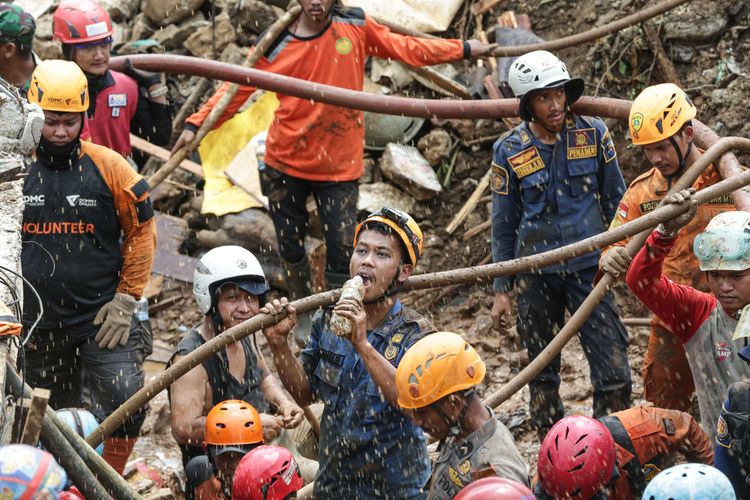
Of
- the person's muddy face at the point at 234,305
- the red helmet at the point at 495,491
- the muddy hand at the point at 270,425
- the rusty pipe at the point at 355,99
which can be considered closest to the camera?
the red helmet at the point at 495,491

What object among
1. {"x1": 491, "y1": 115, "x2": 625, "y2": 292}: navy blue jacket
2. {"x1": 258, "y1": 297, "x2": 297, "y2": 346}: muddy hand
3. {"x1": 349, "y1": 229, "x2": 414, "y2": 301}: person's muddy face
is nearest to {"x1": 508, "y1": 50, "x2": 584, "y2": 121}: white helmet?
{"x1": 491, "y1": 115, "x2": 625, "y2": 292}: navy blue jacket

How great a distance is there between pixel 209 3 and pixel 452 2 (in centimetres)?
268

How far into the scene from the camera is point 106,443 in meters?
6.74

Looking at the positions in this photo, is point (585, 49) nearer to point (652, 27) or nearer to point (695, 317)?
point (652, 27)

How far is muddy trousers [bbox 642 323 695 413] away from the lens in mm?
6340

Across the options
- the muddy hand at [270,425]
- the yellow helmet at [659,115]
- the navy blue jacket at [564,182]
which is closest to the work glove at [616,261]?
the yellow helmet at [659,115]

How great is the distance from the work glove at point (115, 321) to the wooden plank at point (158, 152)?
4503 millimetres

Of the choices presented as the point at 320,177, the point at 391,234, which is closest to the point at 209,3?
the point at 320,177

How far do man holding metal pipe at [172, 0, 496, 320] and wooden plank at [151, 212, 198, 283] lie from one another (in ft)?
8.81

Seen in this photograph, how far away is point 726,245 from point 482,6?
6.34m

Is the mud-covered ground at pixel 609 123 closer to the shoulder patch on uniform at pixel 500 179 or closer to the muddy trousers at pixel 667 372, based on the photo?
the muddy trousers at pixel 667 372

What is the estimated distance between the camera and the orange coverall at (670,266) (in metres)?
6.25

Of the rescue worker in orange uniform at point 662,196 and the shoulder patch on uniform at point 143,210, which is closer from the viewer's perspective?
the rescue worker in orange uniform at point 662,196

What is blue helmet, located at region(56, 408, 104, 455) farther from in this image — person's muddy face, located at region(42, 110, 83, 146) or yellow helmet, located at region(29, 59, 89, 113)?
Answer: yellow helmet, located at region(29, 59, 89, 113)
